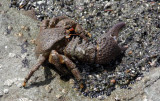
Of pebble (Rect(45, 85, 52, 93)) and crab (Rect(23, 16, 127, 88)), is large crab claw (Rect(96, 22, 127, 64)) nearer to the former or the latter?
crab (Rect(23, 16, 127, 88))

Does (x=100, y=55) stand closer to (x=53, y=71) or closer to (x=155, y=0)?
(x=53, y=71)

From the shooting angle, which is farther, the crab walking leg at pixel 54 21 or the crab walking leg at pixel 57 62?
the crab walking leg at pixel 54 21

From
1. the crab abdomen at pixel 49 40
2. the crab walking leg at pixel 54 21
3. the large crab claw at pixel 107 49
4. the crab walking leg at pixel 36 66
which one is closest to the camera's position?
the large crab claw at pixel 107 49

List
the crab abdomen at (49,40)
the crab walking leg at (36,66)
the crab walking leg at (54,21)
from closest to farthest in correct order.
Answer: the crab walking leg at (36,66), the crab abdomen at (49,40), the crab walking leg at (54,21)

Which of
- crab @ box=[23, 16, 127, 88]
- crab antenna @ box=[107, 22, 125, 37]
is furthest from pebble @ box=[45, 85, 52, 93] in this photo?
crab antenna @ box=[107, 22, 125, 37]

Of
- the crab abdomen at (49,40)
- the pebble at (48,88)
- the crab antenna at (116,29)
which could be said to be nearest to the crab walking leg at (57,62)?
the crab abdomen at (49,40)

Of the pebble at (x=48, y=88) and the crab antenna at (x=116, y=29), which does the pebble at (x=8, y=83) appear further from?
the crab antenna at (x=116, y=29)

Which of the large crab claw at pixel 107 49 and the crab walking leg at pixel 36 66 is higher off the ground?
the large crab claw at pixel 107 49
